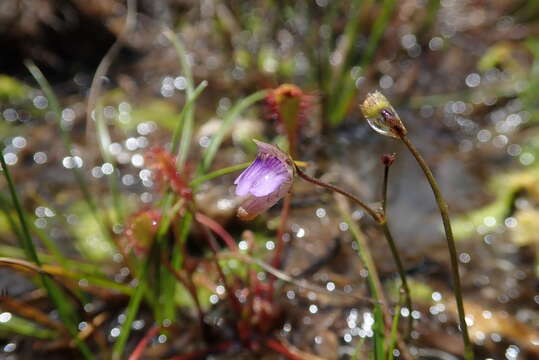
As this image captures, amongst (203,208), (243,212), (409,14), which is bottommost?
(203,208)

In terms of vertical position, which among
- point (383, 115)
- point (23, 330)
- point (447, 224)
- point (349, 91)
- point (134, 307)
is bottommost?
point (23, 330)

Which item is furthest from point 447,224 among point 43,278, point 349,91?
point 349,91

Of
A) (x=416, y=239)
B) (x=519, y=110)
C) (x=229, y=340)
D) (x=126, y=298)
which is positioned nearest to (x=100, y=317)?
(x=126, y=298)

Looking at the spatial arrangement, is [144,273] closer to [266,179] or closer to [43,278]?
[43,278]

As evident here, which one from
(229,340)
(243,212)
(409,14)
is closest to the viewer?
(243,212)

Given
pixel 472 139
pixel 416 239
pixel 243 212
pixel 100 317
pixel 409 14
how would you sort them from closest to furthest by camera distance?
pixel 243 212
pixel 100 317
pixel 416 239
pixel 472 139
pixel 409 14

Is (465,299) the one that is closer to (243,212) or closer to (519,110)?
(243,212)

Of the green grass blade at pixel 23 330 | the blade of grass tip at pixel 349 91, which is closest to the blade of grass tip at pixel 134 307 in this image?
the green grass blade at pixel 23 330

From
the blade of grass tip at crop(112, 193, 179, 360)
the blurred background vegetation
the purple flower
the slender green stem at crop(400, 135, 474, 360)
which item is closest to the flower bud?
the slender green stem at crop(400, 135, 474, 360)
